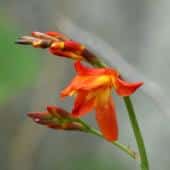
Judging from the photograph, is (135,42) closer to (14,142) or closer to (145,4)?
(145,4)

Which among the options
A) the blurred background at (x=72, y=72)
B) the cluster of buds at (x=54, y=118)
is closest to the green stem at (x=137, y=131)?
the cluster of buds at (x=54, y=118)

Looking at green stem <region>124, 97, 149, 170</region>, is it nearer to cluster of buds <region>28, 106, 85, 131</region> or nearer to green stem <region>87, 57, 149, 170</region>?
green stem <region>87, 57, 149, 170</region>

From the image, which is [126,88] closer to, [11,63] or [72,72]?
[11,63]

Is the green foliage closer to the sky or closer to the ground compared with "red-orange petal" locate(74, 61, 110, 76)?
closer to the sky

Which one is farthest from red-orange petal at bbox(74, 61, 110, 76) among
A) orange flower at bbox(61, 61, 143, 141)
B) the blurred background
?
the blurred background

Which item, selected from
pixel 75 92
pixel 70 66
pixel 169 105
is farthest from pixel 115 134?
pixel 70 66

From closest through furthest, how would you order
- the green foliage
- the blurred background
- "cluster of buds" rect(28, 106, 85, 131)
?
"cluster of buds" rect(28, 106, 85, 131) → the green foliage → the blurred background

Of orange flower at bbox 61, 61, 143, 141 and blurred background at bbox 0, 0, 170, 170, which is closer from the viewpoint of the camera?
orange flower at bbox 61, 61, 143, 141
